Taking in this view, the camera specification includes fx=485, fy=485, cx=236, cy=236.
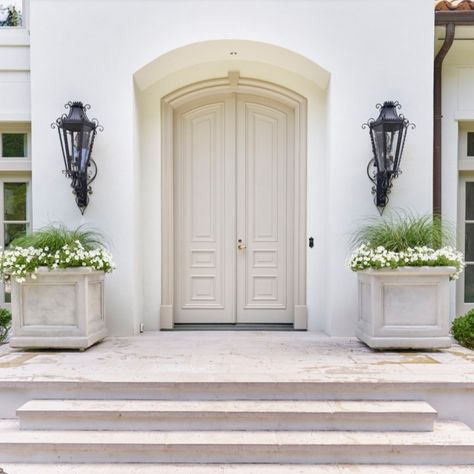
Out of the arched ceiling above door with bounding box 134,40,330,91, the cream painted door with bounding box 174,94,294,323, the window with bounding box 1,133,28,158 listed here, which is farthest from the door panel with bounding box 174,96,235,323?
the window with bounding box 1,133,28,158

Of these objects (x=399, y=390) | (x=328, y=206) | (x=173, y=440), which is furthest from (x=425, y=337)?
(x=173, y=440)

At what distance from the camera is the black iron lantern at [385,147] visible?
4617 millimetres

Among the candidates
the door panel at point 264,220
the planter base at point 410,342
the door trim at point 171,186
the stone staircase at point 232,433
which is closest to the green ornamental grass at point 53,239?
the door trim at point 171,186

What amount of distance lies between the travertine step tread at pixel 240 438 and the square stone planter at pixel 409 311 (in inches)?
42.8

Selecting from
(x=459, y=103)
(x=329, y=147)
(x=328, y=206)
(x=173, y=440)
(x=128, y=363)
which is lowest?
(x=173, y=440)

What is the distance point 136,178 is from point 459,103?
Result: 11.9 feet

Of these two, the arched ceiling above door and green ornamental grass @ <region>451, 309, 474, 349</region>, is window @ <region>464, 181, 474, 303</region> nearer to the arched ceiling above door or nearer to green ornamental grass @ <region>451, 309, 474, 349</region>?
green ornamental grass @ <region>451, 309, 474, 349</region>

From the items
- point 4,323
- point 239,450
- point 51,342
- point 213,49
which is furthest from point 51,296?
point 213,49

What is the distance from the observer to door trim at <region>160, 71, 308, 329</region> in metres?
5.49

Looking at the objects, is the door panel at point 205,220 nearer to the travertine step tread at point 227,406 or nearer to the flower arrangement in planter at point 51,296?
the flower arrangement in planter at point 51,296

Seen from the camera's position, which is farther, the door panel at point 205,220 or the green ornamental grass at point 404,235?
the door panel at point 205,220

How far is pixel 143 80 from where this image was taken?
523cm

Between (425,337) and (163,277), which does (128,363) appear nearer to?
(163,277)

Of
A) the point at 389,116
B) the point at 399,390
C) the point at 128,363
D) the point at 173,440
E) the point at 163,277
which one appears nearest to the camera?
the point at 173,440
